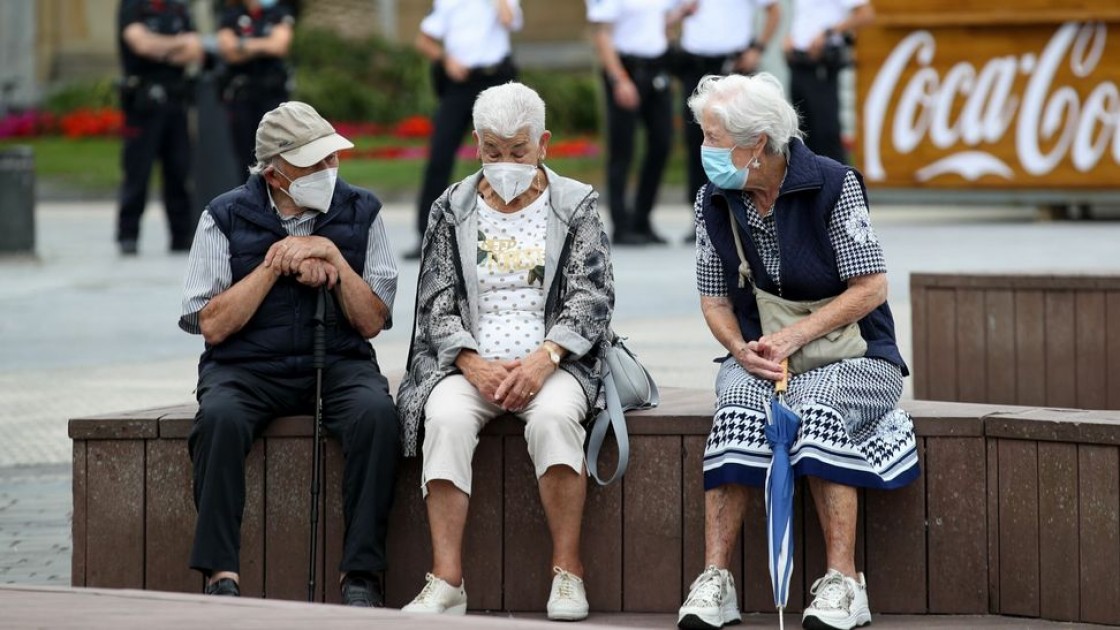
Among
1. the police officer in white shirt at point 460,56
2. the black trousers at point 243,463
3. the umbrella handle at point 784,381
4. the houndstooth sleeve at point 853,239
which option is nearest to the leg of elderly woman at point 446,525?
the black trousers at point 243,463

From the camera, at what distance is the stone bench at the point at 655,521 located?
16.1 ft

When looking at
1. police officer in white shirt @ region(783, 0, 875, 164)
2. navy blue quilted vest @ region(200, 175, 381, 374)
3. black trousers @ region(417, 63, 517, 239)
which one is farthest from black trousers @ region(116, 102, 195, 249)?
navy blue quilted vest @ region(200, 175, 381, 374)

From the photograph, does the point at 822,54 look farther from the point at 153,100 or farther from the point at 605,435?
the point at 605,435

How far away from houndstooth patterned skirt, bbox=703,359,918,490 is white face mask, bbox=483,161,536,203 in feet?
2.56

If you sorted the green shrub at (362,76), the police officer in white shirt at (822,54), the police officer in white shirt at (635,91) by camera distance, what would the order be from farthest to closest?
the green shrub at (362,76) → the police officer in white shirt at (635,91) → the police officer in white shirt at (822,54)

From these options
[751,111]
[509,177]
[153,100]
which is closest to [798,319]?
[751,111]

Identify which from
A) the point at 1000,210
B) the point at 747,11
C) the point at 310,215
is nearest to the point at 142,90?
the point at 747,11

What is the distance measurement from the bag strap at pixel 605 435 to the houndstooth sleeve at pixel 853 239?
66 centimetres

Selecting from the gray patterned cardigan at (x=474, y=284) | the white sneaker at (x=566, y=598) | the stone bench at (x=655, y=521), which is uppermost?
the gray patterned cardigan at (x=474, y=284)

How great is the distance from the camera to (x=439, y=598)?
498 centimetres

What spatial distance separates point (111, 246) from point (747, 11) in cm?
551

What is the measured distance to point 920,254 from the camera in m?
13.5

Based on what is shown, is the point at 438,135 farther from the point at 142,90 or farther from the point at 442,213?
the point at 442,213

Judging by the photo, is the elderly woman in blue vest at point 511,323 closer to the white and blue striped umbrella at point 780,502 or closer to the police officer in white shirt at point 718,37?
the white and blue striped umbrella at point 780,502
